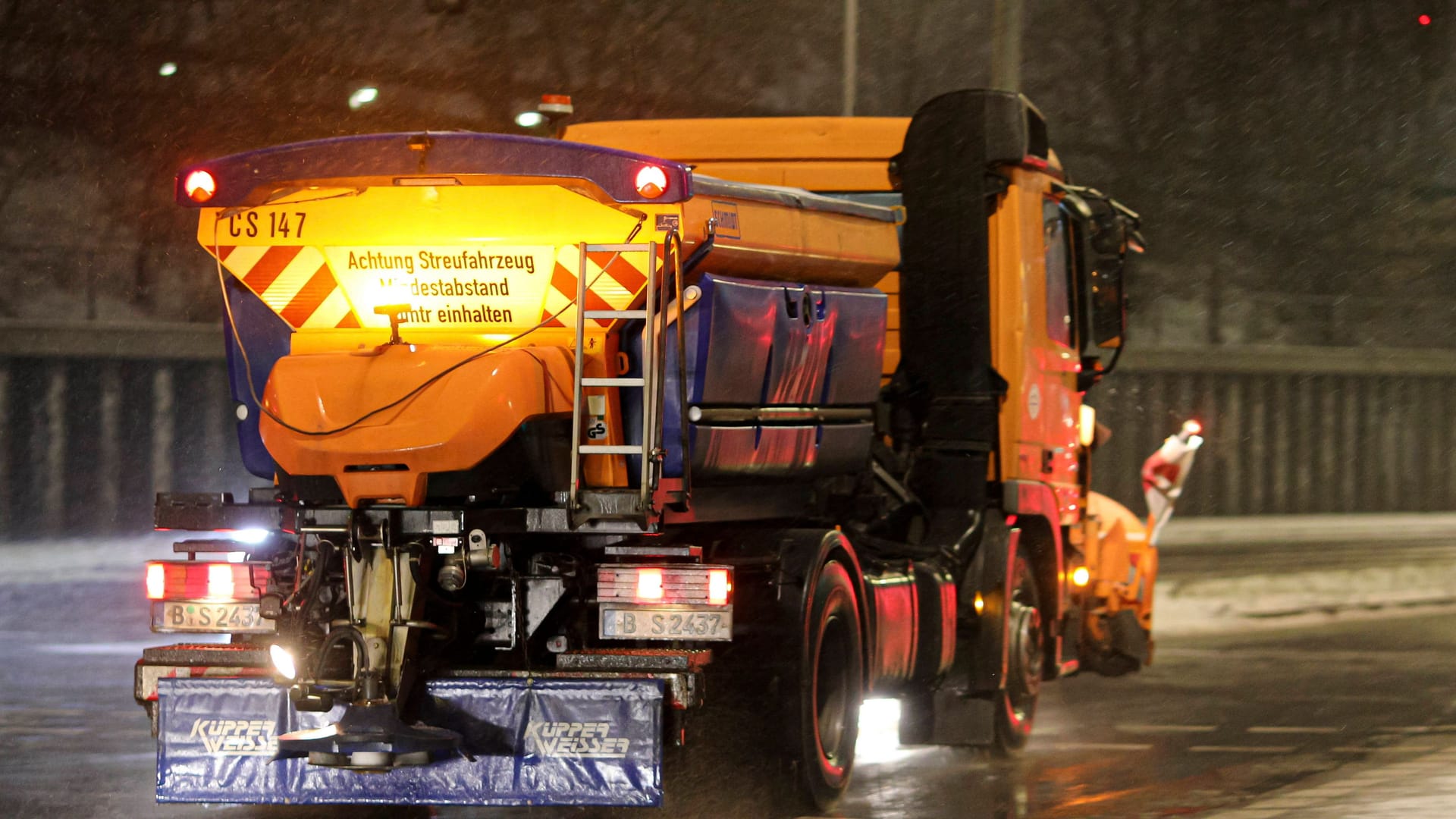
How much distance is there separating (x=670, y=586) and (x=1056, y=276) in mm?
4607

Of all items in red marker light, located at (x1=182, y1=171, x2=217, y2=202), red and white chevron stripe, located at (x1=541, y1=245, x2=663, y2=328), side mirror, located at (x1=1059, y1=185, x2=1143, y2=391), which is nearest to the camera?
red and white chevron stripe, located at (x1=541, y1=245, x2=663, y2=328)

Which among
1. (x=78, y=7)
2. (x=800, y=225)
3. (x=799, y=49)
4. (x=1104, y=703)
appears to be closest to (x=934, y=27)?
(x=799, y=49)

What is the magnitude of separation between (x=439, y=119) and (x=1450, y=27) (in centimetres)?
2106

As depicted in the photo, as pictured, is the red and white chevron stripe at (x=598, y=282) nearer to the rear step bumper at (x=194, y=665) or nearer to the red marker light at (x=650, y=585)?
the red marker light at (x=650, y=585)

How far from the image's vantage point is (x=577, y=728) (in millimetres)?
7266

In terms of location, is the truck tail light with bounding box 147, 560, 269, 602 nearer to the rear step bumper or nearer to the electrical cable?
the rear step bumper

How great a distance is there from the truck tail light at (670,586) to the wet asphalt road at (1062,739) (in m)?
0.79

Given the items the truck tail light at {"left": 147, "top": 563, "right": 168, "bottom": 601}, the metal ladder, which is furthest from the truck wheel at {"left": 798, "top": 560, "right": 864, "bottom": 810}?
the truck tail light at {"left": 147, "top": 563, "right": 168, "bottom": 601}

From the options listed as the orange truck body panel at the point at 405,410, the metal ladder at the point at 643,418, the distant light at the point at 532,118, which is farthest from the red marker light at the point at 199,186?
the distant light at the point at 532,118

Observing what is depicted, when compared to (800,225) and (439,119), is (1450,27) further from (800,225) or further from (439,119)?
(800,225)

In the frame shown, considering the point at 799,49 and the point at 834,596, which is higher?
the point at 799,49

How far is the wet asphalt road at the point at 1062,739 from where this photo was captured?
8.68 metres

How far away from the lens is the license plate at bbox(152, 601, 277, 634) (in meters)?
7.88

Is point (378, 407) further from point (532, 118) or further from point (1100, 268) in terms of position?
point (1100, 268)
